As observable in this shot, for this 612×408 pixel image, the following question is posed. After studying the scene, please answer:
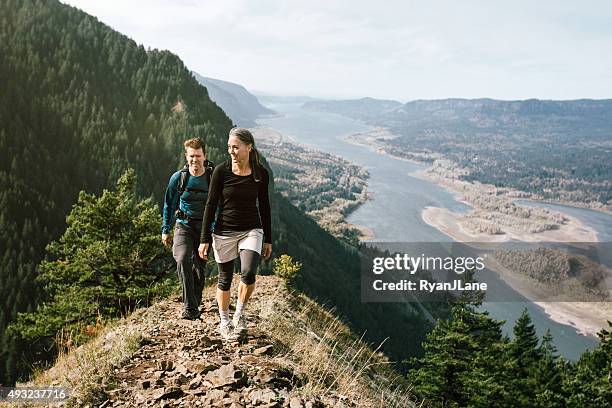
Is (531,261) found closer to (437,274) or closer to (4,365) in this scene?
(437,274)

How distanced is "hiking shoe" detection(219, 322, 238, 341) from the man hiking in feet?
4.87

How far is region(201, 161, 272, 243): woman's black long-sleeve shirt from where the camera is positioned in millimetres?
6625

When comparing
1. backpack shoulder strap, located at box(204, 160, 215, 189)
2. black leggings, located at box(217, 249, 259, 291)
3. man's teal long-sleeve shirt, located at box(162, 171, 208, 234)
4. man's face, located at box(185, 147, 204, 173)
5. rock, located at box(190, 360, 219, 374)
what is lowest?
rock, located at box(190, 360, 219, 374)

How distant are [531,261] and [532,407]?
162 m

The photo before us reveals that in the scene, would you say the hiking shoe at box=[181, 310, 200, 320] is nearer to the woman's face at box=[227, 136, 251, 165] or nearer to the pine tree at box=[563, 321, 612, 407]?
the woman's face at box=[227, 136, 251, 165]

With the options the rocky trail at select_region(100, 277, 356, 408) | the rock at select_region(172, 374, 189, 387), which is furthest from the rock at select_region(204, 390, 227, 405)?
the rock at select_region(172, 374, 189, 387)

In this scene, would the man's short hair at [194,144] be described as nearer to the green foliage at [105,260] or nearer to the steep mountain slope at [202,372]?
the steep mountain slope at [202,372]

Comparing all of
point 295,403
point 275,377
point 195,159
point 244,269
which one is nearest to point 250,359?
point 275,377

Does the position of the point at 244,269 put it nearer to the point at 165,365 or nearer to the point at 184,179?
the point at 165,365

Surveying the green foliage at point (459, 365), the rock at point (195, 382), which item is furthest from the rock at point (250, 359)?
the green foliage at point (459, 365)

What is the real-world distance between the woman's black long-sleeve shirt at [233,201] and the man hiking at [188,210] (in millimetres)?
1523

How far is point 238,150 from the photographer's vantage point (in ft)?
21.0

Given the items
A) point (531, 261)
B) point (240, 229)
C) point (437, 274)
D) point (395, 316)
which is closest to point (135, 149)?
point (395, 316)

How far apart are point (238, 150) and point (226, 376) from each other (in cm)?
312
